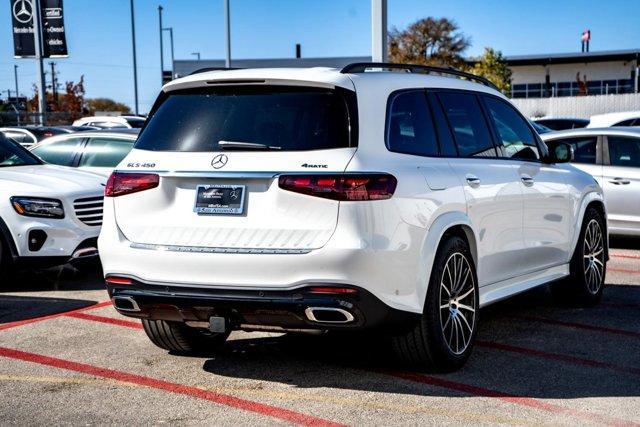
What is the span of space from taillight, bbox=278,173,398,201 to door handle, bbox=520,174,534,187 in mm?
2119

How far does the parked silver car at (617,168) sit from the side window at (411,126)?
6427mm

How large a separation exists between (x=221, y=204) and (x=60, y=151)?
7.93 m

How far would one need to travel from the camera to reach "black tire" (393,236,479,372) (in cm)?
563

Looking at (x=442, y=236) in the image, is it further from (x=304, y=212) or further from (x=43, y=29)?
(x=43, y=29)

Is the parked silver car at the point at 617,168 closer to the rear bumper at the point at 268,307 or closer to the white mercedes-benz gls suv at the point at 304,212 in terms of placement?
the white mercedes-benz gls suv at the point at 304,212

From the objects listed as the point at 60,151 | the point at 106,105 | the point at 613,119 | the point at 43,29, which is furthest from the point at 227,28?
the point at 106,105

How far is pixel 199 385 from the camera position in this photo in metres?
5.72

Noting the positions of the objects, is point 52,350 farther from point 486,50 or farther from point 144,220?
point 486,50

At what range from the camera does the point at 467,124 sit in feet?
21.7

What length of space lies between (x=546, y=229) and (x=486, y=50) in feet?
209

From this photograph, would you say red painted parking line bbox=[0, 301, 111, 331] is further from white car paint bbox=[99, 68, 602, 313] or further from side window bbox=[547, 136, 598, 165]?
side window bbox=[547, 136, 598, 165]

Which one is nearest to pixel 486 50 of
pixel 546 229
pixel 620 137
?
pixel 620 137

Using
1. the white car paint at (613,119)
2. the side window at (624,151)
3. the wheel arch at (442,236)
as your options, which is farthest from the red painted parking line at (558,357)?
the white car paint at (613,119)

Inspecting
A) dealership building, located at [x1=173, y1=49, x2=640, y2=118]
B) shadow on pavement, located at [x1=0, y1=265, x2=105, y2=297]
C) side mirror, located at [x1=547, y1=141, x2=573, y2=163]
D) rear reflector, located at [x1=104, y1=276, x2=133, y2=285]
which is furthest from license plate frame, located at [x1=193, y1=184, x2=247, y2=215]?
dealership building, located at [x1=173, y1=49, x2=640, y2=118]
